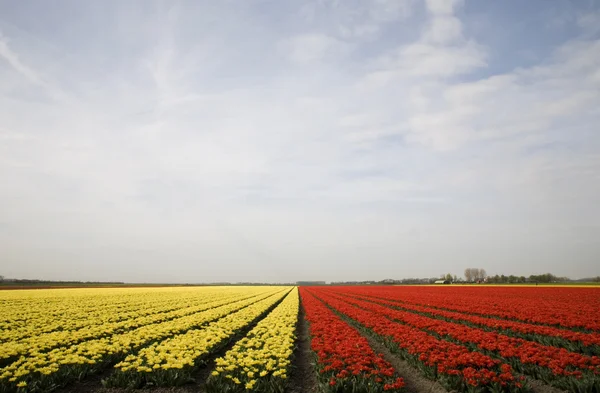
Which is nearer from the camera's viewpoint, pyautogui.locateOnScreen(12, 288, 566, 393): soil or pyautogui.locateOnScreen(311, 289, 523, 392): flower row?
pyautogui.locateOnScreen(311, 289, 523, 392): flower row

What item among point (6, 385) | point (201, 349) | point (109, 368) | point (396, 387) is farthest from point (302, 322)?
point (6, 385)

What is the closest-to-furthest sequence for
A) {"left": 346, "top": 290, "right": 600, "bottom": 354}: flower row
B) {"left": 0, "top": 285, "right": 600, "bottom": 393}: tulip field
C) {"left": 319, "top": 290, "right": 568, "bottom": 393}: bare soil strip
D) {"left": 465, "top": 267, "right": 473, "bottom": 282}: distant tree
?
{"left": 0, "top": 285, "right": 600, "bottom": 393}: tulip field, {"left": 319, "top": 290, "right": 568, "bottom": 393}: bare soil strip, {"left": 346, "top": 290, "right": 600, "bottom": 354}: flower row, {"left": 465, "top": 267, "right": 473, "bottom": 282}: distant tree

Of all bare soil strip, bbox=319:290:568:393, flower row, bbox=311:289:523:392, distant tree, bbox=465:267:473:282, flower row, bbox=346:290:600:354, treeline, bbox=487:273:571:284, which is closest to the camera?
flower row, bbox=311:289:523:392

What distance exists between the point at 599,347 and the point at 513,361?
4.39 m

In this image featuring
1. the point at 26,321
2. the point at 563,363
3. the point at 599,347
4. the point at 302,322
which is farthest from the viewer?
the point at 302,322

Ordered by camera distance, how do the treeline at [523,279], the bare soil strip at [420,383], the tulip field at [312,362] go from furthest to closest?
the treeline at [523,279]
the bare soil strip at [420,383]
the tulip field at [312,362]

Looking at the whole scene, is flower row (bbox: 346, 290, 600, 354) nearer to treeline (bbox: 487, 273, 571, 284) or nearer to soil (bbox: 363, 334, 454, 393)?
soil (bbox: 363, 334, 454, 393)

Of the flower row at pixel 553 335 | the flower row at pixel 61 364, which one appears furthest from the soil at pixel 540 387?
the flower row at pixel 61 364

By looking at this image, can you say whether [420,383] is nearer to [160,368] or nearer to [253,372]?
[253,372]

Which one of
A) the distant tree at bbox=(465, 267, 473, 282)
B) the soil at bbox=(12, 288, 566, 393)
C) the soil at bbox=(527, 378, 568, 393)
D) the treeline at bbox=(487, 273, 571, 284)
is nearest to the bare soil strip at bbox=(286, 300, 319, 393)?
the soil at bbox=(12, 288, 566, 393)

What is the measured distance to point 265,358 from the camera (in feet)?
28.7

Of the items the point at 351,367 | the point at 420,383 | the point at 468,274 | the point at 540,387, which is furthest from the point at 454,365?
the point at 468,274

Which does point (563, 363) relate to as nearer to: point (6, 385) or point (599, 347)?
point (599, 347)

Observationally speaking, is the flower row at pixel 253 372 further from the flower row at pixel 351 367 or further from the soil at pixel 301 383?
the flower row at pixel 351 367
